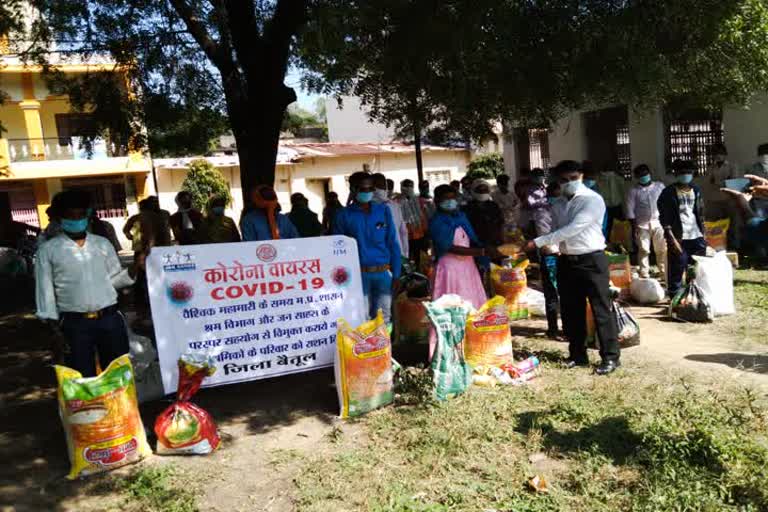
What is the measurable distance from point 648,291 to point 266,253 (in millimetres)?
5076

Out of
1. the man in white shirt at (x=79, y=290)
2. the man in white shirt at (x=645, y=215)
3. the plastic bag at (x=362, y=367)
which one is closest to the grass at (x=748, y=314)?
the man in white shirt at (x=645, y=215)

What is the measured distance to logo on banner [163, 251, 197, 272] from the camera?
14.9 feet

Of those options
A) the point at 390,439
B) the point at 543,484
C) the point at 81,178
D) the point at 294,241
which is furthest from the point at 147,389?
the point at 81,178

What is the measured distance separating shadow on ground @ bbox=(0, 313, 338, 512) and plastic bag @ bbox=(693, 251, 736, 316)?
4.18 meters

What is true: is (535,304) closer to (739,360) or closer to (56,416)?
(739,360)

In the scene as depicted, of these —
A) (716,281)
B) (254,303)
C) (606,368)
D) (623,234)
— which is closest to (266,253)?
(254,303)

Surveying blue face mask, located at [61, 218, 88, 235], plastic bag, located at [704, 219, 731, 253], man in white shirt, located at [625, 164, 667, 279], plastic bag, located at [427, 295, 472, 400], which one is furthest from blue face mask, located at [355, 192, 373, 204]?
plastic bag, located at [704, 219, 731, 253]

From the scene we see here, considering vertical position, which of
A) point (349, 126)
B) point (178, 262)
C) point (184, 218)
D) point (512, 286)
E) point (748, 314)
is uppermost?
point (349, 126)

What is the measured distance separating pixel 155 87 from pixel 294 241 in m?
4.88

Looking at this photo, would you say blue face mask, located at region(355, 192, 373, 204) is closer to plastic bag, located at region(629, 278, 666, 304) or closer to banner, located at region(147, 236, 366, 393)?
banner, located at region(147, 236, 366, 393)

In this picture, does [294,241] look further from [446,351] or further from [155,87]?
[155,87]

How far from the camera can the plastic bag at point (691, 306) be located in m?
6.74

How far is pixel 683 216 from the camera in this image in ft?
23.1

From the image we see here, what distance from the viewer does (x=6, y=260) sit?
11.2 metres
